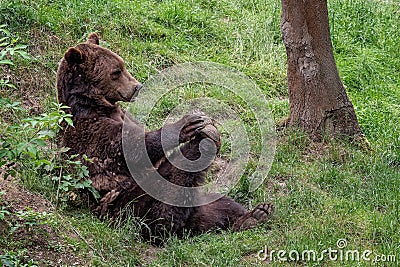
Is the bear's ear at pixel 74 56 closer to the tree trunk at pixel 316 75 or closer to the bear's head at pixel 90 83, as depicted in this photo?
the bear's head at pixel 90 83

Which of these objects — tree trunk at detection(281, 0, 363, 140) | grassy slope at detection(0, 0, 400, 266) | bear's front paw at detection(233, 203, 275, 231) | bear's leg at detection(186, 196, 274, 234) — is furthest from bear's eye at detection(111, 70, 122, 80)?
tree trunk at detection(281, 0, 363, 140)

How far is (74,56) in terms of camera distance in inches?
240

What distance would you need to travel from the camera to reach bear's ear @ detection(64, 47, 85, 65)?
6035 mm

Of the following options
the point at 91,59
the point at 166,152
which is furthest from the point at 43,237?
the point at 91,59

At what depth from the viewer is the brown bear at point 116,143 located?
237 inches

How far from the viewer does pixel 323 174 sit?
7.19 m

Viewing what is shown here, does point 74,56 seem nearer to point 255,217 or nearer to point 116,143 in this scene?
point 116,143

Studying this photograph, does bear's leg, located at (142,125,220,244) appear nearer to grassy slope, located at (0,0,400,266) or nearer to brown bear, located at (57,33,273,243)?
brown bear, located at (57,33,273,243)

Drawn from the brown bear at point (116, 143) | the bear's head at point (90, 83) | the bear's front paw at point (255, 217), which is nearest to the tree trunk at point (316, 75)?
the bear's front paw at point (255, 217)

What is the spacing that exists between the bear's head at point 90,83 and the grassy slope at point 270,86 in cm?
106

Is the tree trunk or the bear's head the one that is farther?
the tree trunk

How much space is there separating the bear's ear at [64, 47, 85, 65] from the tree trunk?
119 inches

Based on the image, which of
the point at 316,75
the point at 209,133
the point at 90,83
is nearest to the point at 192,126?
the point at 209,133

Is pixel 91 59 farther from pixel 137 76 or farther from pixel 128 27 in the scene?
pixel 128 27
